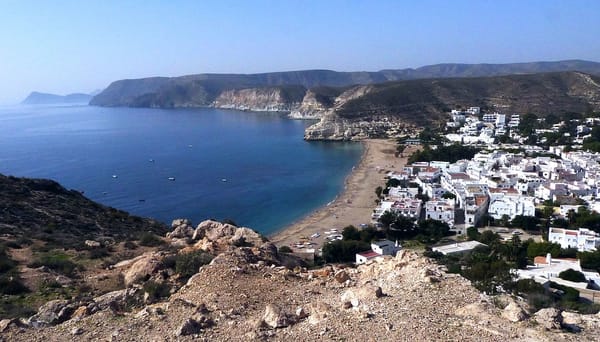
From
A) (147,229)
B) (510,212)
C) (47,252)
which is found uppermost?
(47,252)

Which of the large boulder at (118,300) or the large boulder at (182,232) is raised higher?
the large boulder at (118,300)

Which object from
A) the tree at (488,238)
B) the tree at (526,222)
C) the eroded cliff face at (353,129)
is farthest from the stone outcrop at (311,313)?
the eroded cliff face at (353,129)

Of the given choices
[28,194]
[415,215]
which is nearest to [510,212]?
[415,215]

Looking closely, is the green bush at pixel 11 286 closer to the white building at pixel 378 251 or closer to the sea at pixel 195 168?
the white building at pixel 378 251

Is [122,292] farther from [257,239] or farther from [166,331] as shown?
[257,239]

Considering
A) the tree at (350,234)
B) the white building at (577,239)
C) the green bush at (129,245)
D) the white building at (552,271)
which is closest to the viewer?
the green bush at (129,245)
